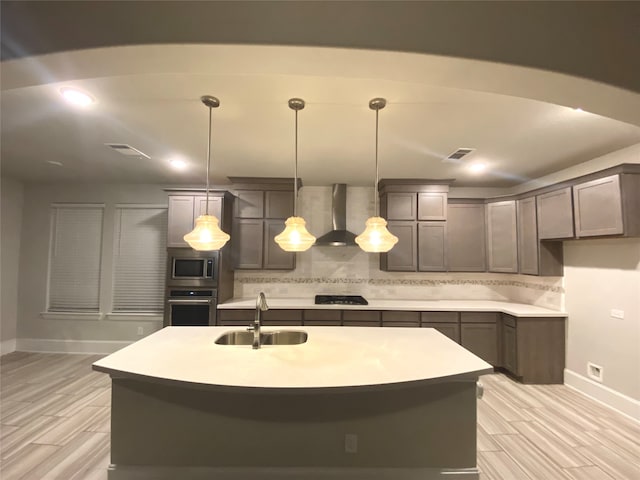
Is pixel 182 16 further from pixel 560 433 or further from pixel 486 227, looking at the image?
pixel 486 227

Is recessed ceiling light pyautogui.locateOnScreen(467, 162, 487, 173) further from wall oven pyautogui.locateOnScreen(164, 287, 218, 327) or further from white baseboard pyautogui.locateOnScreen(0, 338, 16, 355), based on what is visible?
white baseboard pyautogui.locateOnScreen(0, 338, 16, 355)

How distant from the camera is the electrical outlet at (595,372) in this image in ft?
10.3

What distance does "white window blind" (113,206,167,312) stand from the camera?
15.0 ft

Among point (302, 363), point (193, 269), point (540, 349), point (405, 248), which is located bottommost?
point (540, 349)

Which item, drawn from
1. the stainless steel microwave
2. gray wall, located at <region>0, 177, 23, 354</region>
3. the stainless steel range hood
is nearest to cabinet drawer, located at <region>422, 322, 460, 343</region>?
the stainless steel range hood

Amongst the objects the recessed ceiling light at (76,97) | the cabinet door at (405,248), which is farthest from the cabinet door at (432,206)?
the recessed ceiling light at (76,97)

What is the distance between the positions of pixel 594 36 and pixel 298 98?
1.55m

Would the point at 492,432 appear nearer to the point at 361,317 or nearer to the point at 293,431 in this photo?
the point at 361,317

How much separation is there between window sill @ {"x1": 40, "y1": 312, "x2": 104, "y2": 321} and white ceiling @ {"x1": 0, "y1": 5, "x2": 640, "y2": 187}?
2094mm

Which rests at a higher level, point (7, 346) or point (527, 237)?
point (527, 237)

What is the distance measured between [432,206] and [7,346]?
6.60 metres

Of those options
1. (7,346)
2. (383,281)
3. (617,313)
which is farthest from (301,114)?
(7,346)

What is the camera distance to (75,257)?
4625 millimetres

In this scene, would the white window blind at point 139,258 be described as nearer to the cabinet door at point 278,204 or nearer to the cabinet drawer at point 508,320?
the cabinet door at point 278,204
